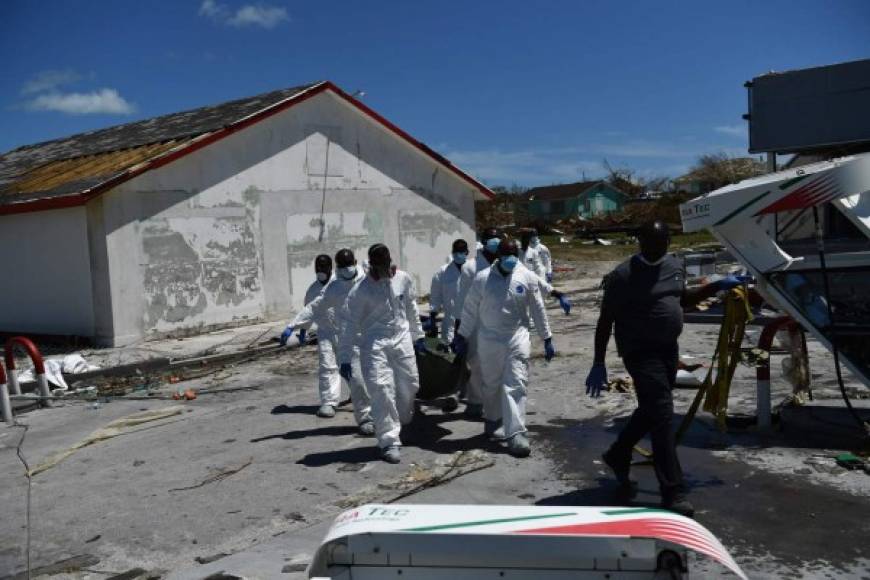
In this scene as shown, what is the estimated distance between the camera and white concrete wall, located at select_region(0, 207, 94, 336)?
15.1m

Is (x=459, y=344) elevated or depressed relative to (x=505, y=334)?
depressed

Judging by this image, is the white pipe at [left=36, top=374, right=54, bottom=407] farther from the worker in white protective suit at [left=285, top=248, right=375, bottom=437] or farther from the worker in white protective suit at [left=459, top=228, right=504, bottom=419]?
the worker in white protective suit at [left=459, top=228, right=504, bottom=419]

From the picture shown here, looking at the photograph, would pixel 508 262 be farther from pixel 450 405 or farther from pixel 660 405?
pixel 660 405

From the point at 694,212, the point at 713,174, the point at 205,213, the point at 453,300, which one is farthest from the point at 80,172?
the point at 713,174

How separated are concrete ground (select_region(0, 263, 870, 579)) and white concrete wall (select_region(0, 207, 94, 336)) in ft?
19.5

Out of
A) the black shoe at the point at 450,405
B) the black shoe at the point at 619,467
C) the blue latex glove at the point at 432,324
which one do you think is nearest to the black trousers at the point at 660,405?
the black shoe at the point at 619,467

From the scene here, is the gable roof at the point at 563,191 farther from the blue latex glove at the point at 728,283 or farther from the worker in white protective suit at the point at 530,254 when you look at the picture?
the blue latex glove at the point at 728,283

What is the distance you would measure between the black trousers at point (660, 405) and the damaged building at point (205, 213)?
38.0 feet

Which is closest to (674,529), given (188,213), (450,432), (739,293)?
(739,293)

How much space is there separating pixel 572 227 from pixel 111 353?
3478cm

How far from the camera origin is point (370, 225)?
19.6 metres

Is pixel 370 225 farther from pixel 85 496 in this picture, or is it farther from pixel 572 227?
pixel 572 227

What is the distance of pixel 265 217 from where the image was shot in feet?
57.0

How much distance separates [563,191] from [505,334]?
197 ft
